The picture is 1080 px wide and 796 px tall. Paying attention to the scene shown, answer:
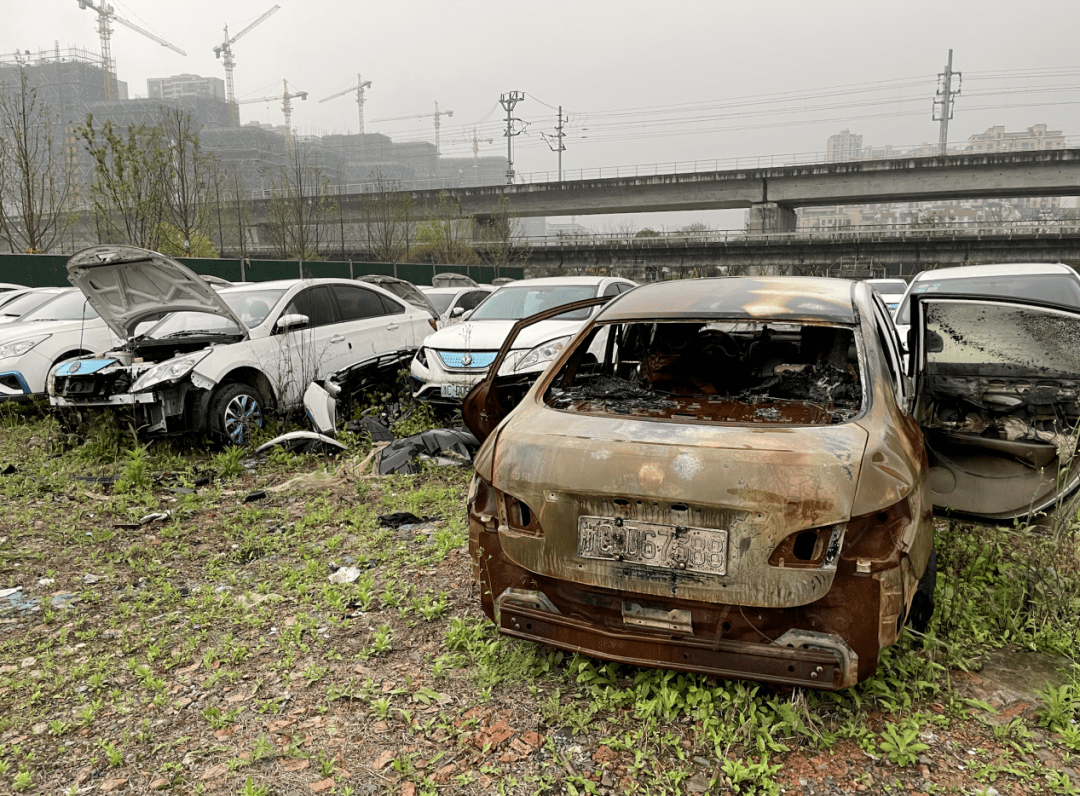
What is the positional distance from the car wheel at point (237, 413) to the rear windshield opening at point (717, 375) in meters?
3.55

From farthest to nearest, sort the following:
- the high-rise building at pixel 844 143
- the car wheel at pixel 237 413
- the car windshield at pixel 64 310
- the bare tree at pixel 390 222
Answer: the high-rise building at pixel 844 143
the bare tree at pixel 390 222
the car windshield at pixel 64 310
the car wheel at pixel 237 413

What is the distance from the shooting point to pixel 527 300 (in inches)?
345

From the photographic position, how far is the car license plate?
2389 millimetres

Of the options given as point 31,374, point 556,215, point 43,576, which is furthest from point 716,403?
Result: point 556,215

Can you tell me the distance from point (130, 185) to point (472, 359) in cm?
1493

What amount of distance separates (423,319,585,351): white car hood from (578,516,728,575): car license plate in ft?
15.5

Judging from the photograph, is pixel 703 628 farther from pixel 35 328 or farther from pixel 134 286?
pixel 35 328

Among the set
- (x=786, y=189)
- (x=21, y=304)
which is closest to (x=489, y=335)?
(x=21, y=304)

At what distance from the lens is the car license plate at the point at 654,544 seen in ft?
7.84

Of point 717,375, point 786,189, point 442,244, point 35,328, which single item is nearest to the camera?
point 717,375

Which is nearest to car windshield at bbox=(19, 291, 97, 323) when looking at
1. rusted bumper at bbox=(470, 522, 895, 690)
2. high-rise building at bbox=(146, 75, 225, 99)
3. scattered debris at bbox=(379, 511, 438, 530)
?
scattered debris at bbox=(379, 511, 438, 530)

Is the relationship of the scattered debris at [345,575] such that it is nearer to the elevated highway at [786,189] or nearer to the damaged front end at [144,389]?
the damaged front end at [144,389]

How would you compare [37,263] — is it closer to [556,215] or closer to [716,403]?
[716,403]

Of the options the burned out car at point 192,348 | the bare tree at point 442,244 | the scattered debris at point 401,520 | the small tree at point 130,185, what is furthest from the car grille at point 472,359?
the bare tree at point 442,244
